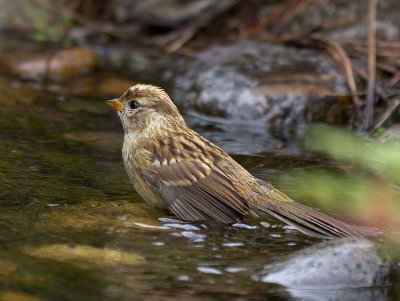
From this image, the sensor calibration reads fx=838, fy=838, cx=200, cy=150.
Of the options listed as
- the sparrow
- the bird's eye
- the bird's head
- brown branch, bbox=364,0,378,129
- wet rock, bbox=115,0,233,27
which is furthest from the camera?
wet rock, bbox=115,0,233,27

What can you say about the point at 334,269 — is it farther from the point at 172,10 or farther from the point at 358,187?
the point at 172,10

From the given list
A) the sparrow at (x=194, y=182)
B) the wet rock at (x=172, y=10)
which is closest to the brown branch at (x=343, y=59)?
the wet rock at (x=172, y=10)

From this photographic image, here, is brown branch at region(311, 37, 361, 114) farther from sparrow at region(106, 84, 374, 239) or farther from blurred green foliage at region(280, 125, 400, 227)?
sparrow at region(106, 84, 374, 239)

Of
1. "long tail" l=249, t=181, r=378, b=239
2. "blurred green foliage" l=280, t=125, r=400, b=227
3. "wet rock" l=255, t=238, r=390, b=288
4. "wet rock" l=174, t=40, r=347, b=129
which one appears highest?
"wet rock" l=174, t=40, r=347, b=129

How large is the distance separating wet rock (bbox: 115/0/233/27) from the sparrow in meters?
4.70

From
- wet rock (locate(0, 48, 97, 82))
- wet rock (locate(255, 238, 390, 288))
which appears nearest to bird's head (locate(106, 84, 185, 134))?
wet rock (locate(255, 238, 390, 288))

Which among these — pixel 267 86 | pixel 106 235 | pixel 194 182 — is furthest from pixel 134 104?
pixel 267 86

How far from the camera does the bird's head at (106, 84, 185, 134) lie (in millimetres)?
6332

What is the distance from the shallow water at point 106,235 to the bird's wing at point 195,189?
0.34ft

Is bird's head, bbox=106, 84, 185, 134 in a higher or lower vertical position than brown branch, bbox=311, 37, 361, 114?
lower

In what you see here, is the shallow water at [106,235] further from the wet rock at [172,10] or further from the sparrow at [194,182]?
the wet rock at [172,10]

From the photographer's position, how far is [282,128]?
8.67 meters

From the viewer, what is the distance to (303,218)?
213 inches

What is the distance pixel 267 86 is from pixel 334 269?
4.59 m
